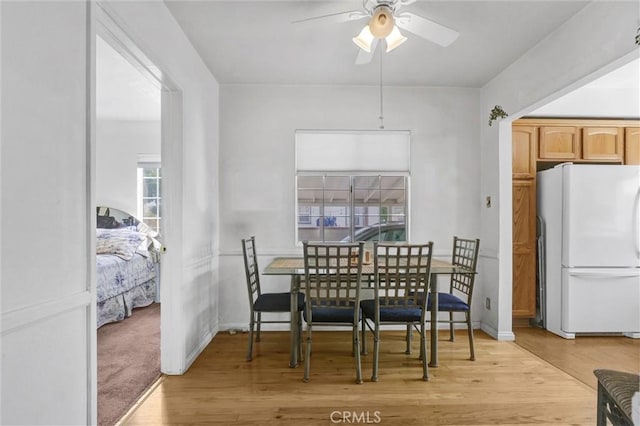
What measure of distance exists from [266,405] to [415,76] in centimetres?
326

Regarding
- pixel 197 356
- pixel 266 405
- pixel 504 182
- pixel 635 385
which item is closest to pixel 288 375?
pixel 266 405

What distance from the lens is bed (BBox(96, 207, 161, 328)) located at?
3727 millimetres

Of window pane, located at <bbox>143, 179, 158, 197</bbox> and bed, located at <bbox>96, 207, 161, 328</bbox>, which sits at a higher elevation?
A: window pane, located at <bbox>143, 179, 158, 197</bbox>

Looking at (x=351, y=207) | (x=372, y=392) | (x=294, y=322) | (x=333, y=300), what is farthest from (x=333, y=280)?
(x=351, y=207)

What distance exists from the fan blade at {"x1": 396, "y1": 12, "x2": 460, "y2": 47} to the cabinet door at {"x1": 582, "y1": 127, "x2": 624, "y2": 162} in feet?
8.67

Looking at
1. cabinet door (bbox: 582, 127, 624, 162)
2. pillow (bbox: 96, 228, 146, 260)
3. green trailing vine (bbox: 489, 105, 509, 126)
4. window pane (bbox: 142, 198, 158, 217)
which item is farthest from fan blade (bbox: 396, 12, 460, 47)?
window pane (bbox: 142, 198, 158, 217)

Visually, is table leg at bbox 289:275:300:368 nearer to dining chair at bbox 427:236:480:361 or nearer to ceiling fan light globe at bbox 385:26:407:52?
dining chair at bbox 427:236:480:361

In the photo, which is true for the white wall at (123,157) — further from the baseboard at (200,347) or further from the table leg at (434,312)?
the table leg at (434,312)

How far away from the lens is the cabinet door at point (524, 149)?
3.77 meters

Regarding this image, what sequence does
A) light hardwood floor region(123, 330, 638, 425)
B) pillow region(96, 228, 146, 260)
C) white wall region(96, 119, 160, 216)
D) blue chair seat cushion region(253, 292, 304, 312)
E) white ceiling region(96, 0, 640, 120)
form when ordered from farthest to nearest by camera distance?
white wall region(96, 119, 160, 216), pillow region(96, 228, 146, 260), blue chair seat cushion region(253, 292, 304, 312), white ceiling region(96, 0, 640, 120), light hardwood floor region(123, 330, 638, 425)

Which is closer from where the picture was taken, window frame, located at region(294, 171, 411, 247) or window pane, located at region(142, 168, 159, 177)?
window frame, located at region(294, 171, 411, 247)

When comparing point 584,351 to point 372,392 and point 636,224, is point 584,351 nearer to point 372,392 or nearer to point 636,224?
point 636,224

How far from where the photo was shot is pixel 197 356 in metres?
3.00

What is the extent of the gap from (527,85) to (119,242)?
16.0 feet
